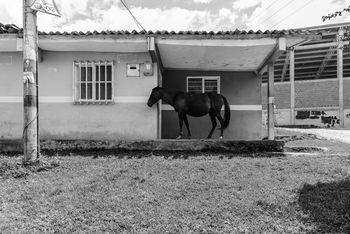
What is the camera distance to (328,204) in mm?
4191

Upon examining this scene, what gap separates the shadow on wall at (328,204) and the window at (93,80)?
5536 mm

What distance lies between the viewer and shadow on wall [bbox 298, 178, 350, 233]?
3.67 metres

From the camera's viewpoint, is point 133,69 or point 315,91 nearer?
point 133,69

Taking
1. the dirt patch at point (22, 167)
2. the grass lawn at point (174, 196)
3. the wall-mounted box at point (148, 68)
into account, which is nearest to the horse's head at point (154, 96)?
the wall-mounted box at point (148, 68)

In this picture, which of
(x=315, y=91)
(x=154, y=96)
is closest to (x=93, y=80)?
(x=154, y=96)

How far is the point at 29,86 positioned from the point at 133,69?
297cm

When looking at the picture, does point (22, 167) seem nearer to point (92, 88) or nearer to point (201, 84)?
point (92, 88)

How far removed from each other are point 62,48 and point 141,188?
503 centimetres

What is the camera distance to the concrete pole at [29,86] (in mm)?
5934

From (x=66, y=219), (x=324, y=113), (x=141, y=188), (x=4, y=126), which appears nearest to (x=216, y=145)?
(x=141, y=188)

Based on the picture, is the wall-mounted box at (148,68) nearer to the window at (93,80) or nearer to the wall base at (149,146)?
the window at (93,80)

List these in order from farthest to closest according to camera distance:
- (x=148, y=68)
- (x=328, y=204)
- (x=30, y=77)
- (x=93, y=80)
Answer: (x=93, y=80), (x=148, y=68), (x=30, y=77), (x=328, y=204)

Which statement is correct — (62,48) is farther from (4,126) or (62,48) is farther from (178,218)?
(178,218)

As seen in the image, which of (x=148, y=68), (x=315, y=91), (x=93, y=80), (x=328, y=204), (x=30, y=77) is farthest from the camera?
(x=315, y=91)
